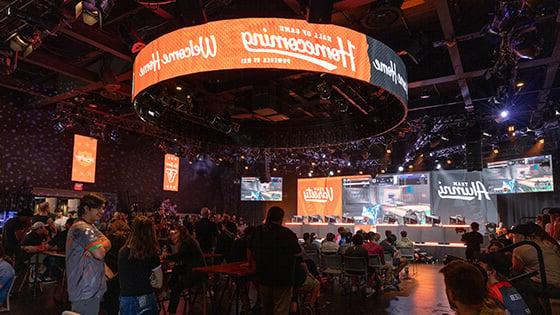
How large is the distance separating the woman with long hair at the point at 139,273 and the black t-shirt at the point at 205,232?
349cm

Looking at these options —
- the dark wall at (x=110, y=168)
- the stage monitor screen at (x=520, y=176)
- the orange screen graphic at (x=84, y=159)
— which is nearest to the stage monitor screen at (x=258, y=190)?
the dark wall at (x=110, y=168)

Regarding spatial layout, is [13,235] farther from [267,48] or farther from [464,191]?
[464,191]

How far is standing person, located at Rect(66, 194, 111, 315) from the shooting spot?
295 centimetres

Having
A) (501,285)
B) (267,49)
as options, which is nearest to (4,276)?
(267,49)

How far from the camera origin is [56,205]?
1206cm

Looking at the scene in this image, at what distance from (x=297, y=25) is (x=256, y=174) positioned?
656 inches

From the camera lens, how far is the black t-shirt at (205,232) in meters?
6.75

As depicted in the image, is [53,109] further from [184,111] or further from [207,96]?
[184,111]

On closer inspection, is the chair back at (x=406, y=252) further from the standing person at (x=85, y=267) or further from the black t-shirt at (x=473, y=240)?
the standing person at (x=85, y=267)

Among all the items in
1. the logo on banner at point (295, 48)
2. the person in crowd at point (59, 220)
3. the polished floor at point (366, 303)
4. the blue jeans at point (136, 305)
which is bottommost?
the polished floor at point (366, 303)

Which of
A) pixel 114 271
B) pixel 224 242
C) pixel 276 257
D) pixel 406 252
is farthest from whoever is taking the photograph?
pixel 406 252

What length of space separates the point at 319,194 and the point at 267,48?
16411 millimetres

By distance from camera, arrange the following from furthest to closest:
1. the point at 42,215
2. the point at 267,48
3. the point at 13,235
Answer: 1. the point at 42,215
2. the point at 13,235
3. the point at 267,48

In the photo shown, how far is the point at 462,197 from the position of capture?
15.6 metres
